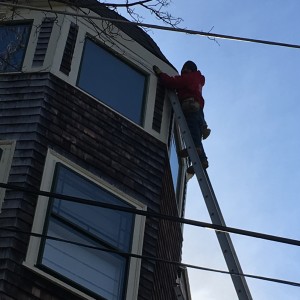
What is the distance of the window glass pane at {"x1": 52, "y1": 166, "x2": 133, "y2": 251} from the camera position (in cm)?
980

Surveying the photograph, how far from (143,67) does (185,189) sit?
7.24 feet

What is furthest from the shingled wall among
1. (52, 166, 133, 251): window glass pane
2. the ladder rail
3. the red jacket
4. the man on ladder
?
the red jacket

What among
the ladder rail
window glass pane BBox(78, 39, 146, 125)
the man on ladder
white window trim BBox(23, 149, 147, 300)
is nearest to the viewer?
the ladder rail

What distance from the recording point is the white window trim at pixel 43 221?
9078 millimetres

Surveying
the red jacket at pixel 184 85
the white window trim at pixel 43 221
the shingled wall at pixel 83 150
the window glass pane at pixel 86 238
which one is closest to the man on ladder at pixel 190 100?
the red jacket at pixel 184 85

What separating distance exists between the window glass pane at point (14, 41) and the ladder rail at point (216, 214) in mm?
2202

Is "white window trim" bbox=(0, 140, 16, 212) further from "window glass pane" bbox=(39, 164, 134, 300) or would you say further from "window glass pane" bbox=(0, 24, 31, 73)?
"window glass pane" bbox=(0, 24, 31, 73)

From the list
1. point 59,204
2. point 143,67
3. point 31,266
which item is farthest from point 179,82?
point 31,266

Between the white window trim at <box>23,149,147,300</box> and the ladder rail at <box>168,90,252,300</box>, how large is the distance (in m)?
0.90

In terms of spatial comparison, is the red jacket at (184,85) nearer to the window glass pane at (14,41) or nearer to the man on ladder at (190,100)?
the man on ladder at (190,100)

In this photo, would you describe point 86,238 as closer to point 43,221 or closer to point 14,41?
point 43,221

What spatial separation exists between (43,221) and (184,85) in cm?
389

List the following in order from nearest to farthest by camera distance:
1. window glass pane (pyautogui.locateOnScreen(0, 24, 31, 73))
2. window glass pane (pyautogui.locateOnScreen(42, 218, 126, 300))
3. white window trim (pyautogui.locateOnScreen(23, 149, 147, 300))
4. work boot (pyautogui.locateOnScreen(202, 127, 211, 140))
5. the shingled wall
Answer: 1. white window trim (pyautogui.locateOnScreen(23, 149, 147, 300))
2. window glass pane (pyautogui.locateOnScreen(42, 218, 126, 300))
3. the shingled wall
4. window glass pane (pyautogui.locateOnScreen(0, 24, 31, 73))
5. work boot (pyautogui.locateOnScreen(202, 127, 211, 140))

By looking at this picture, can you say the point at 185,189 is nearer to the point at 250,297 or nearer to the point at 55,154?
the point at 55,154
